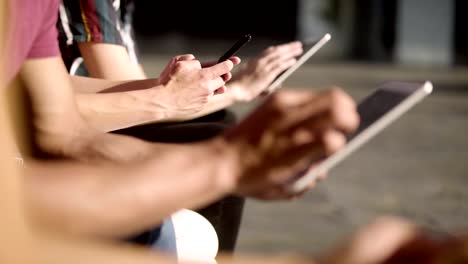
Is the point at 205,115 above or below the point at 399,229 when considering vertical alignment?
below


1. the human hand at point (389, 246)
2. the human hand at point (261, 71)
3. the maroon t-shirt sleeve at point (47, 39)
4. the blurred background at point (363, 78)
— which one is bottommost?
the blurred background at point (363, 78)

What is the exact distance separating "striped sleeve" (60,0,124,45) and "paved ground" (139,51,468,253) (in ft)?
5.27

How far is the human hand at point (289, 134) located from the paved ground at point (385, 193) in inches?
126

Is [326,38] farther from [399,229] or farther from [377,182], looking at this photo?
[377,182]

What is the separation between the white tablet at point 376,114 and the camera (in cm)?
106

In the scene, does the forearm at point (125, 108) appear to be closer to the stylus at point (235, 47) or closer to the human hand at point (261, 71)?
the stylus at point (235, 47)

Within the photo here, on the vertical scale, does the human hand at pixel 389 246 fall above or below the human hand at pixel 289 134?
below

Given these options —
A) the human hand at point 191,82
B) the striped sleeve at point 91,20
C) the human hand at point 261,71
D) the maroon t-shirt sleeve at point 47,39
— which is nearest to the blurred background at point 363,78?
the human hand at point 191,82

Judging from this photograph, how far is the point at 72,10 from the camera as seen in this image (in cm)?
283

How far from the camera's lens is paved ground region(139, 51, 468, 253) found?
4.67 metres

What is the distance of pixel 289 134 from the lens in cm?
102

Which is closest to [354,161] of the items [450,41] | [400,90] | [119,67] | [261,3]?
[119,67]

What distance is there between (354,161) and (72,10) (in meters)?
3.85

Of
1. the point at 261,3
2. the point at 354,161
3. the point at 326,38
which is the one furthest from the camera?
the point at 261,3
